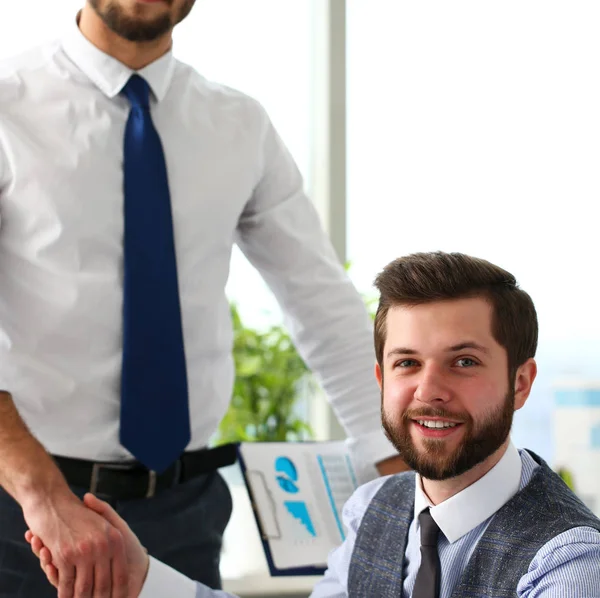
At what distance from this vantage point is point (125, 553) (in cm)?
142

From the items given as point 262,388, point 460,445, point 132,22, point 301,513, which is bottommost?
point 262,388

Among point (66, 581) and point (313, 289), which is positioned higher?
point (313, 289)

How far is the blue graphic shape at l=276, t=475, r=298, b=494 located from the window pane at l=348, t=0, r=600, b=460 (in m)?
1.58

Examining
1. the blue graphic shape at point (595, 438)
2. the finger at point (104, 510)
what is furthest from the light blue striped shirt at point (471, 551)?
the blue graphic shape at point (595, 438)

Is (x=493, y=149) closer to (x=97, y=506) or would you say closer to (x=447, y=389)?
(x=447, y=389)

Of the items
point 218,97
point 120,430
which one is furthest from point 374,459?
point 218,97

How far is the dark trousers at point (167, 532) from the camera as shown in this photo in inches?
62.3

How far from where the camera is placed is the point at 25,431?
1.40m

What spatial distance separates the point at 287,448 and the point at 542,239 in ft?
5.40

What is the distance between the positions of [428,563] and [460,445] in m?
0.17

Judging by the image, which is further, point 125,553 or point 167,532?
point 167,532

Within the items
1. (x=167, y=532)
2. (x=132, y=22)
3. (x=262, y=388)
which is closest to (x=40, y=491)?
(x=167, y=532)

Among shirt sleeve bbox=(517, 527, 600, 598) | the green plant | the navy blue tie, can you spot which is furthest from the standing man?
the green plant

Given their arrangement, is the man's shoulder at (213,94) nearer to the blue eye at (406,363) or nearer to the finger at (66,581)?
the blue eye at (406,363)
